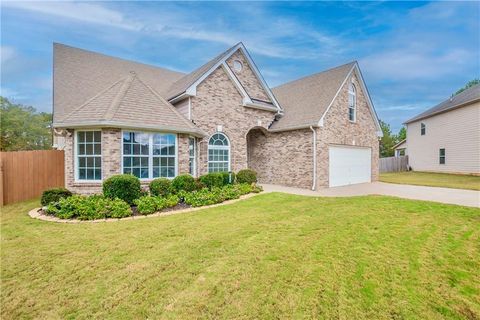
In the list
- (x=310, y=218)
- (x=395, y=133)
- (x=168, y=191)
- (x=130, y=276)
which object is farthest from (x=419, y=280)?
(x=395, y=133)

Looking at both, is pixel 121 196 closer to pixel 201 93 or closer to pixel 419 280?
pixel 201 93

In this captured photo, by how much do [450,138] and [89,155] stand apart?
29.1 metres

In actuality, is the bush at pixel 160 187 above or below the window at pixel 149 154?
below

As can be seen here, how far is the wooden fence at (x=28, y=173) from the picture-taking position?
9656mm

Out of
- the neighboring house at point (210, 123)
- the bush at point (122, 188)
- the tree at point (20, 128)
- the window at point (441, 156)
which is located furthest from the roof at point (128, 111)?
the tree at point (20, 128)

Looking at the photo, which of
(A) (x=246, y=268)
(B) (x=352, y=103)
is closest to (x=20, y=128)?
(B) (x=352, y=103)

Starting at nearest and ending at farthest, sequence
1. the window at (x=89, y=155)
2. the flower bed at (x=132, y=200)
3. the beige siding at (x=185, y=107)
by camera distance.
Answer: the flower bed at (x=132, y=200) < the window at (x=89, y=155) < the beige siding at (x=185, y=107)

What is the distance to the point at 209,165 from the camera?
13.2 m

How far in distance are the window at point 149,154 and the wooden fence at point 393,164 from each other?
81.0 ft

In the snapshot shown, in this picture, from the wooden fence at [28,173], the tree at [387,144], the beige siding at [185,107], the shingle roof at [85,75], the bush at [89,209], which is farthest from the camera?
the tree at [387,144]

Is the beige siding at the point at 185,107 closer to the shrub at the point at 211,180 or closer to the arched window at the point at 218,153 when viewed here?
the arched window at the point at 218,153

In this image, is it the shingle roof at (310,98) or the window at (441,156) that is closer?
the shingle roof at (310,98)

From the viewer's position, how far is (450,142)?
2173 centimetres

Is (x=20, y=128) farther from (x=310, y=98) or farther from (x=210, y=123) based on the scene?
(x=310, y=98)
